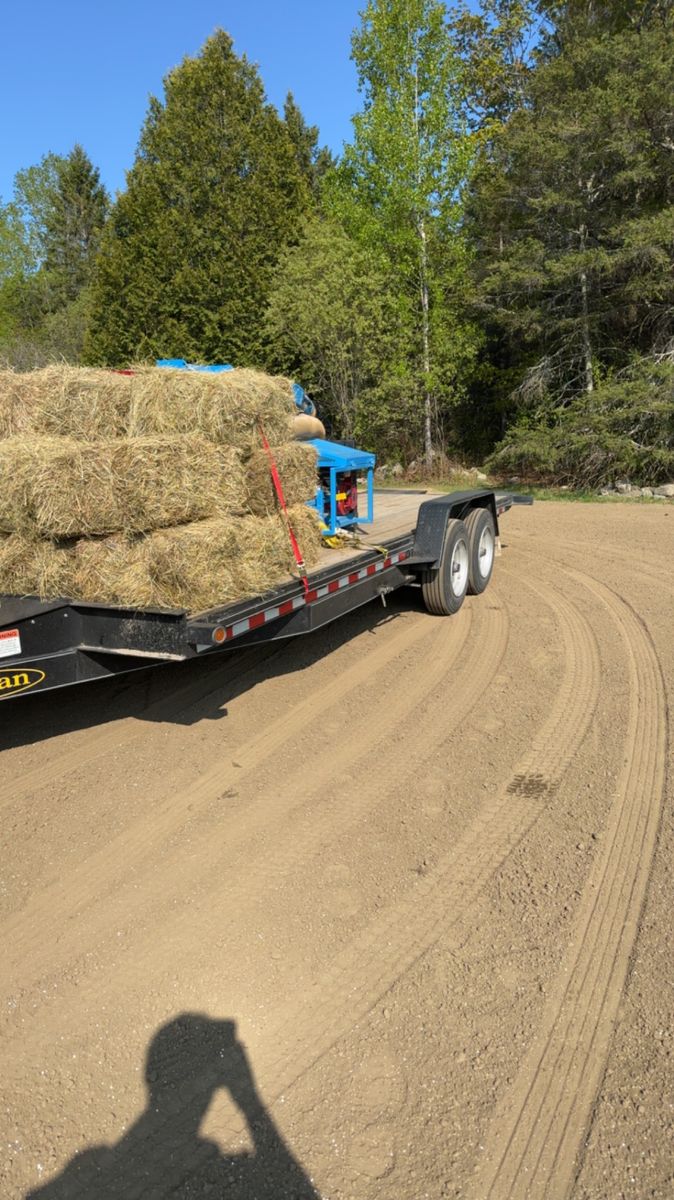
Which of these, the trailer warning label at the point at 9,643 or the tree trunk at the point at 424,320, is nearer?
the trailer warning label at the point at 9,643

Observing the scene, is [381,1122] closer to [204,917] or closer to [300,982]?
[300,982]

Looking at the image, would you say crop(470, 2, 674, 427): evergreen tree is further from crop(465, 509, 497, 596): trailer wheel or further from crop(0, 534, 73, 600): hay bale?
crop(0, 534, 73, 600): hay bale

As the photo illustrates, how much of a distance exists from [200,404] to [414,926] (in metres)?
3.12

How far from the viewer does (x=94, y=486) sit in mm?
4148

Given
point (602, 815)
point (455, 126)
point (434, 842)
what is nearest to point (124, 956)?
point (434, 842)

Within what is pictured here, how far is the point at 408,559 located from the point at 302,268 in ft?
57.3

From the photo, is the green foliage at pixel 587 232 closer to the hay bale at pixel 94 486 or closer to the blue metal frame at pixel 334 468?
the blue metal frame at pixel 334 468

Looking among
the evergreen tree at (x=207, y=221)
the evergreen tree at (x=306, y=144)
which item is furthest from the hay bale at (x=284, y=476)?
the evergreen tree at (x=306, y=144)

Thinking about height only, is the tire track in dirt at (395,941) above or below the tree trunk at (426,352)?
below

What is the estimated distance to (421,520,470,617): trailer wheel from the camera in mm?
7316

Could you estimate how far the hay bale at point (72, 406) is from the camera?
450cm

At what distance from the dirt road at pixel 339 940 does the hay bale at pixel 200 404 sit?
1.92m

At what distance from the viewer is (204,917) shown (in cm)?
327

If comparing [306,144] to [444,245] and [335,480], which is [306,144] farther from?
[335,480]
